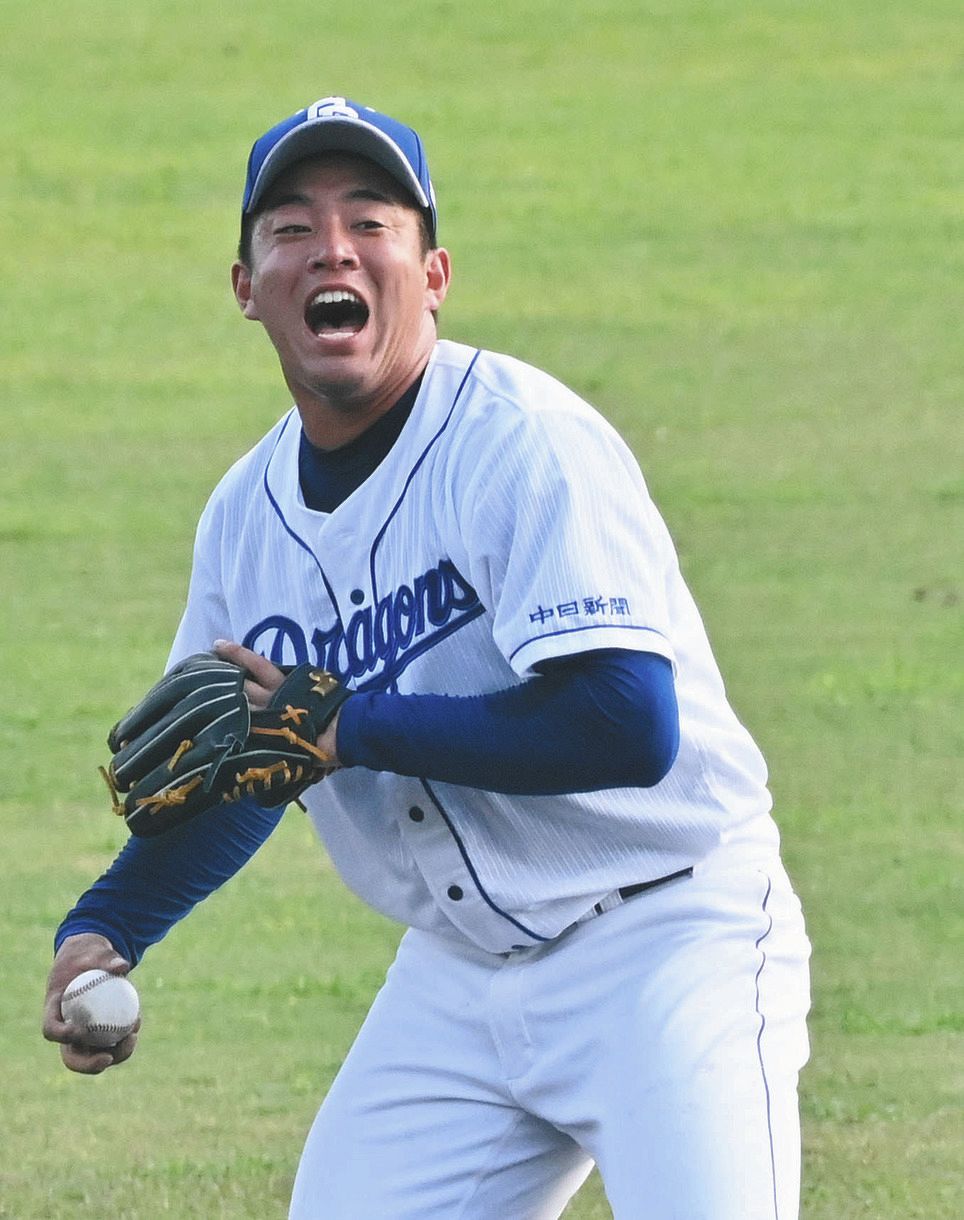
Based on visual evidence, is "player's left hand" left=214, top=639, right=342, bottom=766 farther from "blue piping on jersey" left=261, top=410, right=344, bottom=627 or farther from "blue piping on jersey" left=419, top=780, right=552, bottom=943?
"blue piping on jersey" left=419, top=780, right=552, bottom=943

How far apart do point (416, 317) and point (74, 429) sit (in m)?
10.5

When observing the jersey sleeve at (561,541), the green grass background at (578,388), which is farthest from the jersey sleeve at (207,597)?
the green grass background at (578,388)

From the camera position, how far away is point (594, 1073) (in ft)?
11.4

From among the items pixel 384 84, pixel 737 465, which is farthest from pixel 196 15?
pixel 737 465

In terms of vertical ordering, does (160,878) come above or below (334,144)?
below

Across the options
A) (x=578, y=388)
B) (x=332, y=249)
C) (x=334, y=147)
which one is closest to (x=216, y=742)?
(x=332, y=249)

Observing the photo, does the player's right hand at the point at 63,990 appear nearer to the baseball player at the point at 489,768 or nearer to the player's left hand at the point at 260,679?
the baseball player at the point at 489,768

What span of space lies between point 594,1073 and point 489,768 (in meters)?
0.50

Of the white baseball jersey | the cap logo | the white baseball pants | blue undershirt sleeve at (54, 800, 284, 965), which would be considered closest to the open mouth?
the white baseball jersey

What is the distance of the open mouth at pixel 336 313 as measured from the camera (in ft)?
11.6

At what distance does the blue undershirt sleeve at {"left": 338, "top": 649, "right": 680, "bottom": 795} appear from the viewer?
10.6 ft

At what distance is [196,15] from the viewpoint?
843 inches

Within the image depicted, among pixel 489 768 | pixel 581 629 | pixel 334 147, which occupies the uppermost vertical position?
pixel 334 147

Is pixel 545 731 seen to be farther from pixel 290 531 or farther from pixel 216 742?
pixel 290 531
